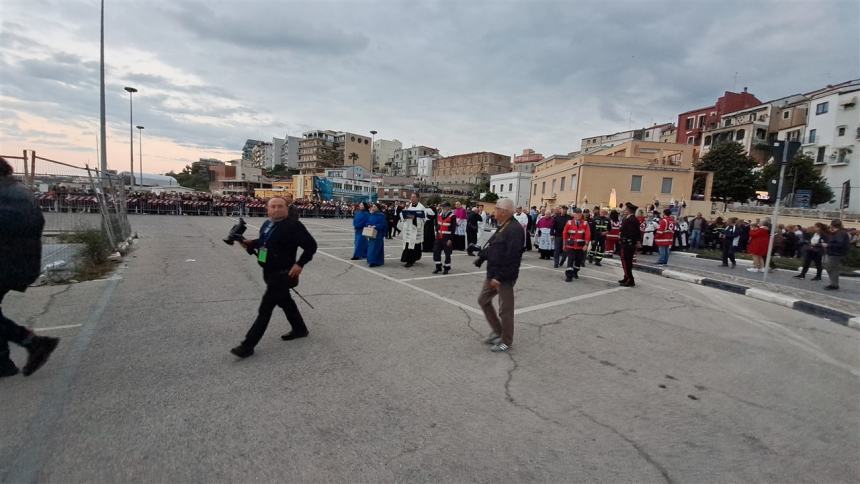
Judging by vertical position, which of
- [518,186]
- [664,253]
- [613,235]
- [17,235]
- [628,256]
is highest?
[518,186]

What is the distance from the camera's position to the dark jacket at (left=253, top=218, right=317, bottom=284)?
4.42 metres

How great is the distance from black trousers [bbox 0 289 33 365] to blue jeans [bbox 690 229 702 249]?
74.8ft

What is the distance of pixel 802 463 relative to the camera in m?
2.87

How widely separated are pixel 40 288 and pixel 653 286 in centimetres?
1223

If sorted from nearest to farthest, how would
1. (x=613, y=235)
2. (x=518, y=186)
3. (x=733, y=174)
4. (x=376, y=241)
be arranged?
(x=376, y=241) < (x=613, y=235) < (x=733, y=174) < (x=518, y=186)

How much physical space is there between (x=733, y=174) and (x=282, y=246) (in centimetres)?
5159

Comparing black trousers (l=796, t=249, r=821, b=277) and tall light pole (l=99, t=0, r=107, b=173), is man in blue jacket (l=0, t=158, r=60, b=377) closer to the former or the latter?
tall light pole (l=99, t=0, r=107, b=173)

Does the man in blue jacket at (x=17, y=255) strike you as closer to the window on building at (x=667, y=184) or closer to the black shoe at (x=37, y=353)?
the black shoe at (x=37, y=353)

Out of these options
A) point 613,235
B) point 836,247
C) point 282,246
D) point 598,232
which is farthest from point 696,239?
point 282,246

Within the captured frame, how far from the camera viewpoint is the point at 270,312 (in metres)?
4.35

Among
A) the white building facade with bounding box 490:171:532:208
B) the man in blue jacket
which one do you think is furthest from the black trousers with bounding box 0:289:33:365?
the white building facade with bounding box 490:171:532:208

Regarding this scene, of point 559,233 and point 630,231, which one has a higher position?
point 630,231

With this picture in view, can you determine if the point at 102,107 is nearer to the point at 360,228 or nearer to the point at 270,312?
the point at 360,228

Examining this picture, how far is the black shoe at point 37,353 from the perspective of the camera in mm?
3580
